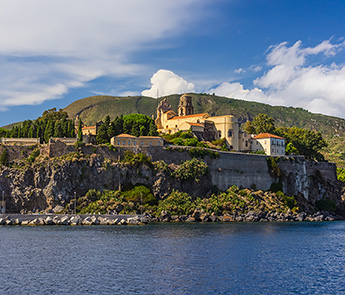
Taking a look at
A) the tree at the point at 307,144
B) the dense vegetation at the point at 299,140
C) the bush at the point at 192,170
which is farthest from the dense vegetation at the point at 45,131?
the tree at the point at 307,144

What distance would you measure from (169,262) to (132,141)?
40768 mm

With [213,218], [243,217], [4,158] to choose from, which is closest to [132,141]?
[213,218]

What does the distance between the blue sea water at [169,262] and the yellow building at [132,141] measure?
2163 cm

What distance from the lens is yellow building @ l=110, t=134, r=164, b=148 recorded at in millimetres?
72500

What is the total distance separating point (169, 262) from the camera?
110ft

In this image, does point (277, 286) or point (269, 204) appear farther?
point (269, 204)

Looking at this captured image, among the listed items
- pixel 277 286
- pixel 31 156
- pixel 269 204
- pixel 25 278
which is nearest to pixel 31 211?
pixel 31 156

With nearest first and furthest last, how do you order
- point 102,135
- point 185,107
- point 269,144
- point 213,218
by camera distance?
point 213,218, point 102,135, point 269,144, point 185,107

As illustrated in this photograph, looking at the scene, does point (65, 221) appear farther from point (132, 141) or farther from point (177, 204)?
point (132, 141)

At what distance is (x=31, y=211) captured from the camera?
6581 centimetres

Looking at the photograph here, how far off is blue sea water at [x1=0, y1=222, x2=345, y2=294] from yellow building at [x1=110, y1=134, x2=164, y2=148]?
21.6m

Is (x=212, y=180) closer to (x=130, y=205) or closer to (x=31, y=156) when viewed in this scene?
(x=130, y=205)

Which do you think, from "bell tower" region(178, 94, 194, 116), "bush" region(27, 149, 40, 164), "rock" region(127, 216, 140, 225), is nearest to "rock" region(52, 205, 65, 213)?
"bush" region(27, 149, 40, 164)

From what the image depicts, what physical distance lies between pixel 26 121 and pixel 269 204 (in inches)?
1617
